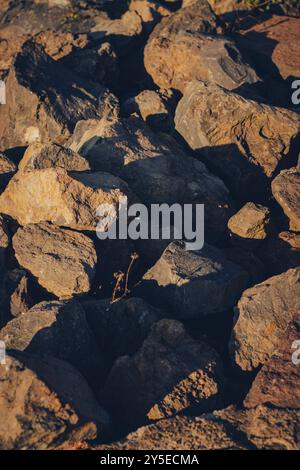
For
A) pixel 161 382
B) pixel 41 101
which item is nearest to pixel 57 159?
pixel 41 101

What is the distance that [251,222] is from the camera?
5637mm

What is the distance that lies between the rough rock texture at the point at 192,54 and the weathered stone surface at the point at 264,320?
9.87 feet

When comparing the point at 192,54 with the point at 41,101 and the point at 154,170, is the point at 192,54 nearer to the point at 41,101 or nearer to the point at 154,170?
the point at 41,101

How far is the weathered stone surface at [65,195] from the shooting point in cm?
523

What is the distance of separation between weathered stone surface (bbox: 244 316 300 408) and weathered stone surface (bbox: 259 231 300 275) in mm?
911

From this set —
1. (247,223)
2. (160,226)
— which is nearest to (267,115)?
(247,223)

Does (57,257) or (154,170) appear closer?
(57,257)

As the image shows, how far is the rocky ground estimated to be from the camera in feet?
13.8

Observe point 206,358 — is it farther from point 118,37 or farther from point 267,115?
point 118,37

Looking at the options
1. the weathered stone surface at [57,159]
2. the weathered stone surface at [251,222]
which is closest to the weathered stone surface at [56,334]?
the weathered stone surface at [57,159]

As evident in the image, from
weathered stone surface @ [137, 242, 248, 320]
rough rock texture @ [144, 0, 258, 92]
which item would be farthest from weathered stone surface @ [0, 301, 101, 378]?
rough rock texture @ [144, 0, 258, 92]

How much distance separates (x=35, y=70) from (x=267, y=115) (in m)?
2.61

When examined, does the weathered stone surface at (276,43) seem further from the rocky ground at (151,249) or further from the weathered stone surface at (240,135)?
the weathered stone surface at (240,135)

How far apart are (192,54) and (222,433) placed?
4687mm
